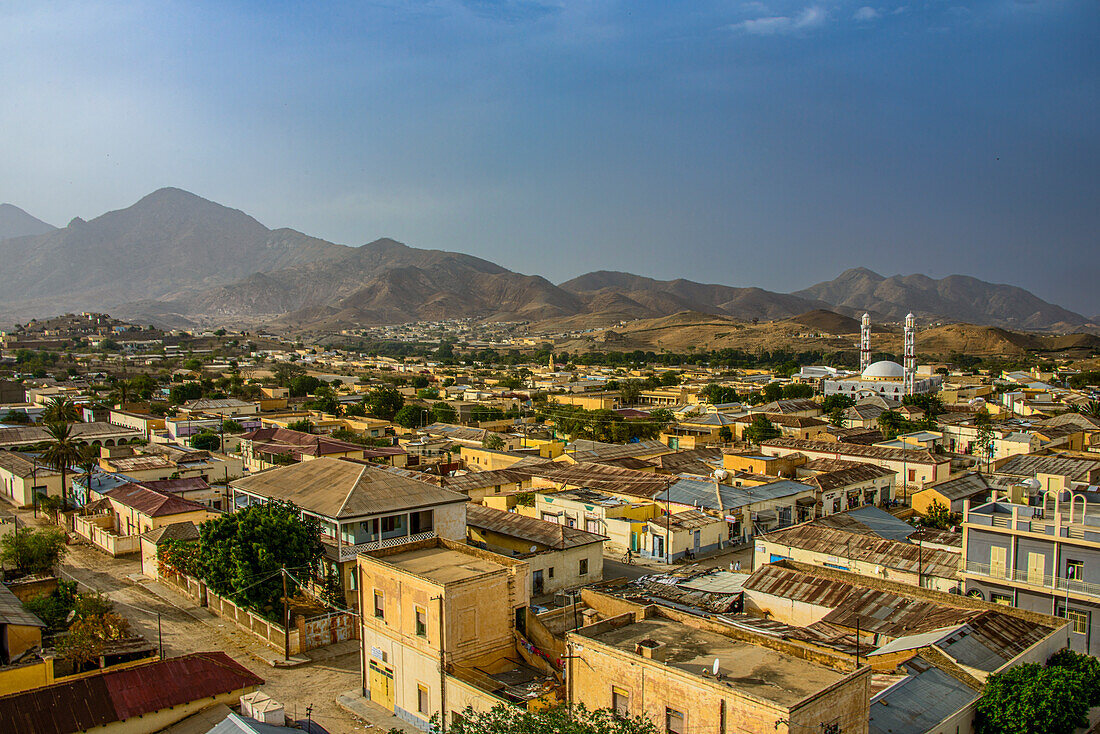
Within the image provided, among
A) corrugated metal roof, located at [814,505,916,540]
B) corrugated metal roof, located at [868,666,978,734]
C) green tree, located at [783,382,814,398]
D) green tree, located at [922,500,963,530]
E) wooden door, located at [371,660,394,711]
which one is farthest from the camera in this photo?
green tree, located at [783,382,814,398]

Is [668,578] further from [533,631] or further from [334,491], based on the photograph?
[334,491]

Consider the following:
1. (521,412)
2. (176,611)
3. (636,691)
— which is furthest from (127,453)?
(636,691)

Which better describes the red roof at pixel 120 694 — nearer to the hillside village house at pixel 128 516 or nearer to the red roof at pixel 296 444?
the hillside village house at pixel 128 516

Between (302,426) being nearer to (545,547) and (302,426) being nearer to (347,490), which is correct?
(347,490)

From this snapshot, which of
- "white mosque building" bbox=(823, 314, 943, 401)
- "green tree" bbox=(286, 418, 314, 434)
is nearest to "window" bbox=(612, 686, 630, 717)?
"green tree" bbox=(286, 418, 314, 434)

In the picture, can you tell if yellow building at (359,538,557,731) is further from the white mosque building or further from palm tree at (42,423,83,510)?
the white mosque building

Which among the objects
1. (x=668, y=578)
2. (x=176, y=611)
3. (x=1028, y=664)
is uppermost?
(x=1028, y=664)
